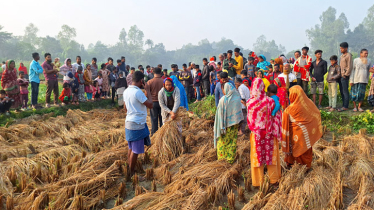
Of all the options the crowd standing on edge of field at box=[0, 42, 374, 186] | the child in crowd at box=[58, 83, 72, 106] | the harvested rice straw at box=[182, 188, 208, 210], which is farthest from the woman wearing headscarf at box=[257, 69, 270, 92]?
the child in crowd at box=[58, 83, 72, 106]

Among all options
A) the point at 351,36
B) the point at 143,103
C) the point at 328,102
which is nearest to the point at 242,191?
the point at 143,103

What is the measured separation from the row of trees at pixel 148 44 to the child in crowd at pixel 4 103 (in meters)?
47.7

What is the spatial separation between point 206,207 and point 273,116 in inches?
59.3

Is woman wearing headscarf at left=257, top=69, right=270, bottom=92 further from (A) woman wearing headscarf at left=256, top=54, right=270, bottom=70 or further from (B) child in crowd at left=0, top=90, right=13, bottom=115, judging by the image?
(B) child in crowd at left=0, top=90, right=13, bottom=115

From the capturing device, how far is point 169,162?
15.1 ft

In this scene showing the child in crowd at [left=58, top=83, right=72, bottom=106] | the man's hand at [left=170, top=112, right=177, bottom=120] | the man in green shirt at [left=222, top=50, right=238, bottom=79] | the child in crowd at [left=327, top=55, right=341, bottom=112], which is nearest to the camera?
the man's hand at [left=170, top=112, right=177, bottom=120]

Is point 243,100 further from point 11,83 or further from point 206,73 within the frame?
point 11,83

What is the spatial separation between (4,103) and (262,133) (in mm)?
7280

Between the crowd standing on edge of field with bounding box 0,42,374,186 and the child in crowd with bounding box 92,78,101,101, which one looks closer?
the crowd standing on edge of field with bounding box 0,42,374,186

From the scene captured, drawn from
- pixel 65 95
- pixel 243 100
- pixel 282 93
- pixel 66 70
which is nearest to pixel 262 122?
pixel 243 100

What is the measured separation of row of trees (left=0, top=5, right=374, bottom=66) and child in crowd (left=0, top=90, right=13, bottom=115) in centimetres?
4768

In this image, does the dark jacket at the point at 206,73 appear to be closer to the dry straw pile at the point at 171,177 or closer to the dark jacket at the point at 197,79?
the dark jacket at the point at 197,79

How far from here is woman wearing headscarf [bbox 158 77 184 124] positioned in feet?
16.9

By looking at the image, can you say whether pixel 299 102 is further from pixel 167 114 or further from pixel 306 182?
pixel 167 114
